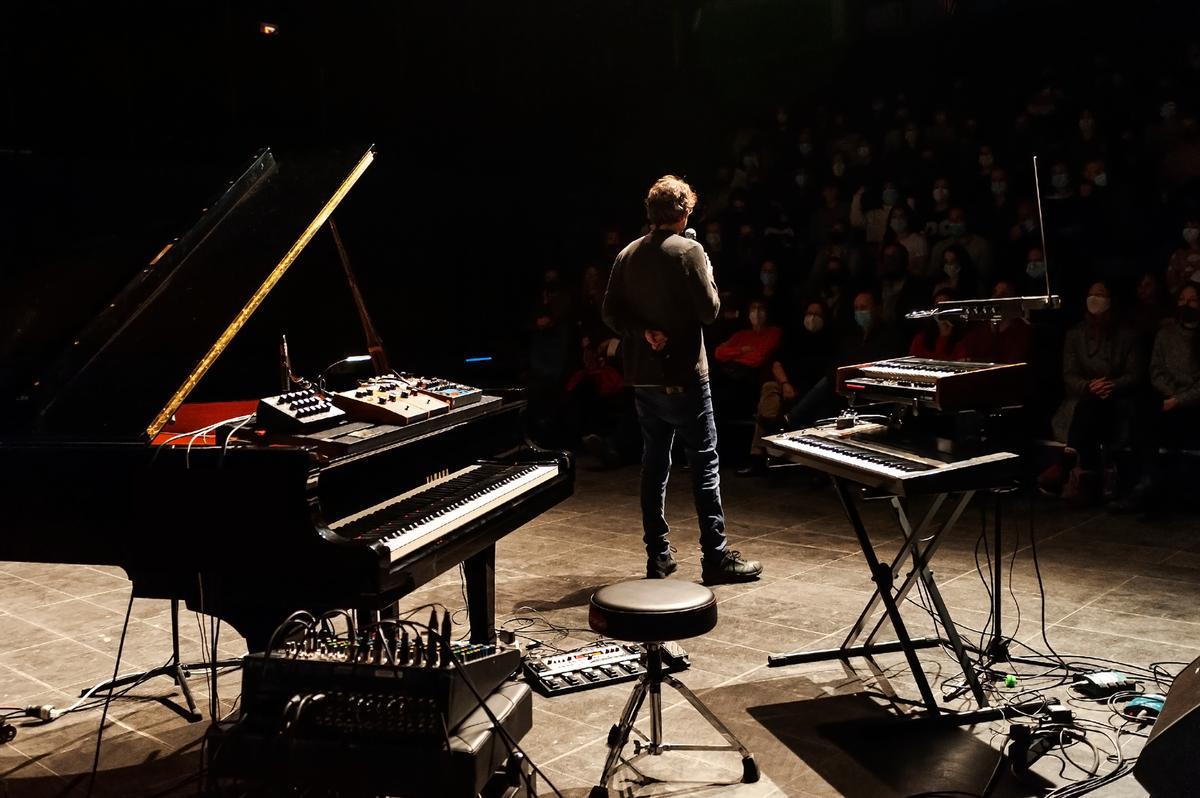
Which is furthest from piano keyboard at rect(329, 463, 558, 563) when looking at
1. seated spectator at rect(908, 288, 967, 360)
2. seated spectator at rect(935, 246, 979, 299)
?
seated spectator at rect(935, 246, 979, 299)

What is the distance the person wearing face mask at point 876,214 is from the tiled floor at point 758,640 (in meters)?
3.18

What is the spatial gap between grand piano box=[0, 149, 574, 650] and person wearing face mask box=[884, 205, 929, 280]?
19.1 feet

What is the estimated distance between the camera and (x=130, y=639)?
4.37 m

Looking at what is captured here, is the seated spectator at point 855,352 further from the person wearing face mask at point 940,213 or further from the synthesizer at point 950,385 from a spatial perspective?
the synthesizer at point 950,385

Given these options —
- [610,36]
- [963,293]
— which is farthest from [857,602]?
[610,36]

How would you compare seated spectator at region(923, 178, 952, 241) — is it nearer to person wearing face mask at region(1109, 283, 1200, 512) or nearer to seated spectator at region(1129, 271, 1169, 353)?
seated spectator at region(1129, 271, 1169, 353)

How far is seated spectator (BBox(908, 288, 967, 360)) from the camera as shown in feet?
22.6

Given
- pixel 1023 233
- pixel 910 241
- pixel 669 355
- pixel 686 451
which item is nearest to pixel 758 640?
pixel 686 451

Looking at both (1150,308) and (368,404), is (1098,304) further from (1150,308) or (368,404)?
(368,404)

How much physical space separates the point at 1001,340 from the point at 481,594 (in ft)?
14.0

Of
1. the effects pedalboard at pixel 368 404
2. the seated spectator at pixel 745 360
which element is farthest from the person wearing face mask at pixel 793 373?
the effects pedalboard at pixel 368 404

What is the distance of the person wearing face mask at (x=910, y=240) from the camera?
8453 millimetres

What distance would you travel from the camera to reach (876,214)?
30.0ft

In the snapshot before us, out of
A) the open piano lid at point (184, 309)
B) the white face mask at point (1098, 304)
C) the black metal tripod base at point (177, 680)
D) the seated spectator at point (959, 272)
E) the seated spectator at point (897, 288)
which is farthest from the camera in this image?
the seated spectator at point (959, 272)
